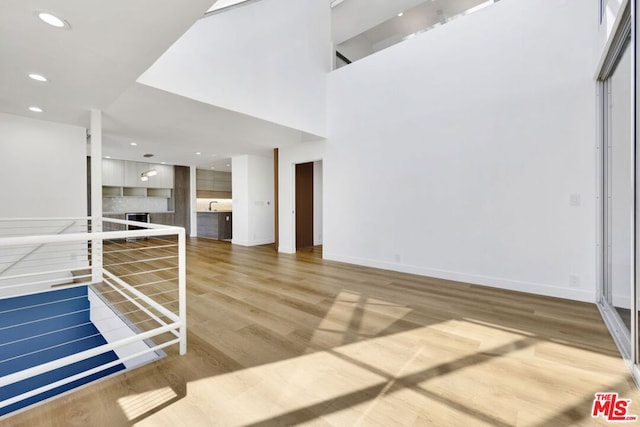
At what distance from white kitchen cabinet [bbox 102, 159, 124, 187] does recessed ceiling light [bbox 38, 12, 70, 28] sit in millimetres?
6839

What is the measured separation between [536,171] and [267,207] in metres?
5.79

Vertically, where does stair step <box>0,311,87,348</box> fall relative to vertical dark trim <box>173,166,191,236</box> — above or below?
below

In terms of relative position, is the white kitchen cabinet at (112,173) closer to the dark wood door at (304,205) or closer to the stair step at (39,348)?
the dark wood door at (304,205)

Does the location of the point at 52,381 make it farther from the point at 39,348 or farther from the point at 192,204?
the point at 192,204

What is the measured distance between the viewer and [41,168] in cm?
391

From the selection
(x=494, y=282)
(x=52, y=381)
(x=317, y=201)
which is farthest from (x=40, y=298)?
(x=494, y=282)

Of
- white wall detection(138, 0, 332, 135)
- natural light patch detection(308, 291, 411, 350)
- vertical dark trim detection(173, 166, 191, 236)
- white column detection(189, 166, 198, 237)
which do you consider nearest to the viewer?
natural light patch detection(308, 291, 411, 350)

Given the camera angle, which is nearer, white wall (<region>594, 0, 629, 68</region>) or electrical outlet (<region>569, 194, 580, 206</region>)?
white wall (<region>594, 0, 629, 68</region>)

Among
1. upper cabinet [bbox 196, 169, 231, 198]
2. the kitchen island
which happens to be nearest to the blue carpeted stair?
the kitchen island

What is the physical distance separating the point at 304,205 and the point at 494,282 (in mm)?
4149

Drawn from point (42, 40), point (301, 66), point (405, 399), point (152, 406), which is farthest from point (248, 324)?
point (301, 66)

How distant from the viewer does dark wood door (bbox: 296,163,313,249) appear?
6410mm

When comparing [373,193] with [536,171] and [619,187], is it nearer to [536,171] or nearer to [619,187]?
[536,171]

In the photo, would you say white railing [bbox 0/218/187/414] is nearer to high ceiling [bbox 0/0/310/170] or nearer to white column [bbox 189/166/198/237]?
high ceiling [bbox 0/0/310/170]
